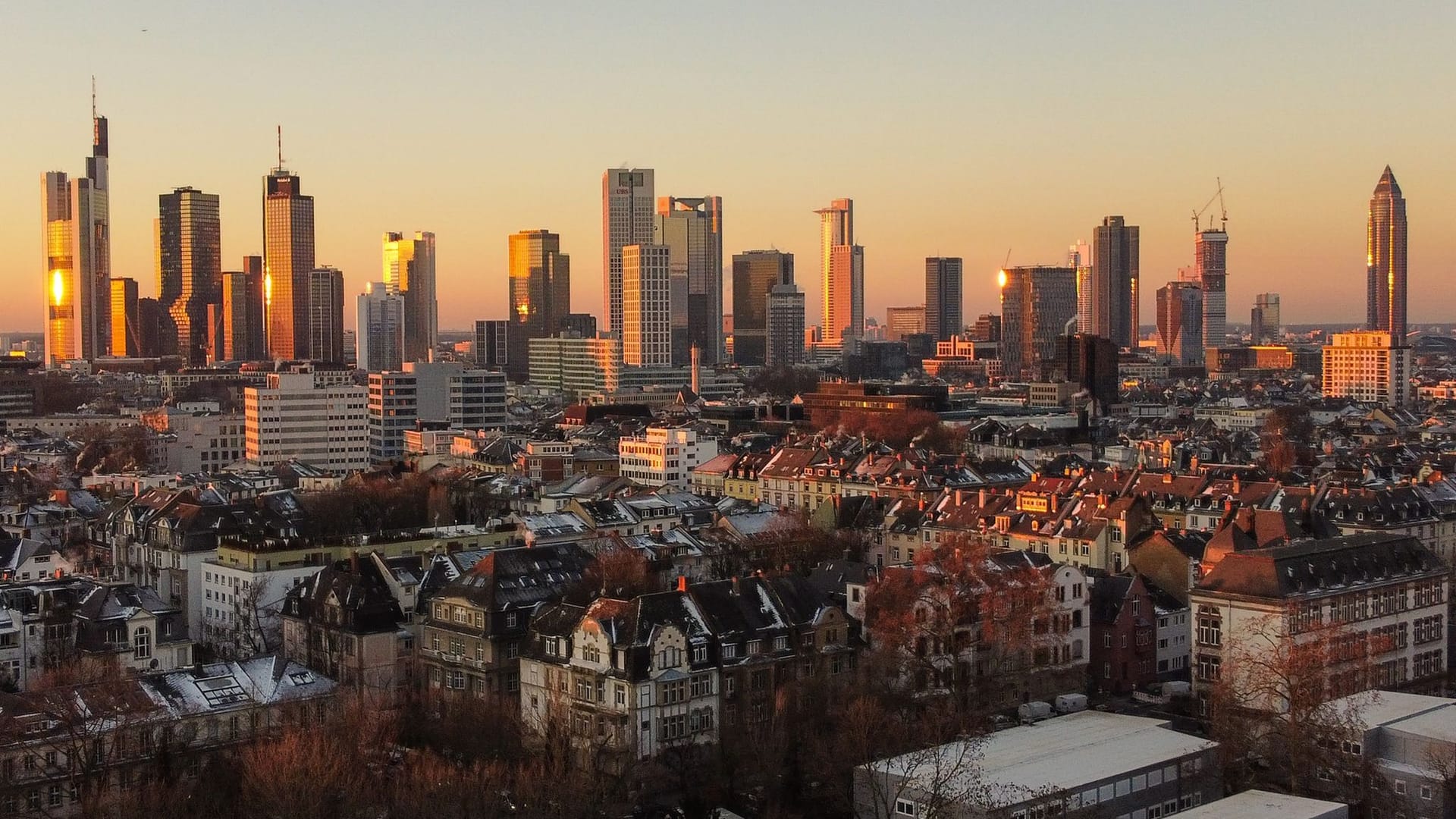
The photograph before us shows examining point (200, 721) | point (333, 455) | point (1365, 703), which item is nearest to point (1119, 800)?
point (1365, 703)

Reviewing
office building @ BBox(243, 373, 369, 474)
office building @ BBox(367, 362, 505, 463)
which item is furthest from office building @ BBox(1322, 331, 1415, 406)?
office building @ BBox(243, 373, 369, 474)

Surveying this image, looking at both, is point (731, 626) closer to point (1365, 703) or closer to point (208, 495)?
point (1365, 703)

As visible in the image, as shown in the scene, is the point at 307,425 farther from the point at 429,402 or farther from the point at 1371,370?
the point at 1371,370

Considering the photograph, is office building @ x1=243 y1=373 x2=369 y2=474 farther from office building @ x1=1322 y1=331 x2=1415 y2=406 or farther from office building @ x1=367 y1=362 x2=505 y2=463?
office building @ x1=1322 y1=331 x2=1415 y2=406

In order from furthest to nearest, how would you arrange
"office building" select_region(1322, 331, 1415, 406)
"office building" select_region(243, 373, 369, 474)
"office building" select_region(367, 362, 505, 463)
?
"office building" select_region(1322, 331, 1415, 406)
"office building" select_region(367, 362, 505, 463)
"office building" select_region(243, 373, 369, 474)

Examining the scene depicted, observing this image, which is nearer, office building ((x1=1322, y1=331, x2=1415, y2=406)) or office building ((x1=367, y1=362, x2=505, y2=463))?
office building ((x1=367, y1=362, x2=505, y2=463))
